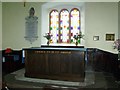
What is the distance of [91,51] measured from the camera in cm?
649

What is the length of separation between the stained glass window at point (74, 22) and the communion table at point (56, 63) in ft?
6.83

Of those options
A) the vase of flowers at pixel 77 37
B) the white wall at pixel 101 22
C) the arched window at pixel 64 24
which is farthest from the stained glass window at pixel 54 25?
the white wall at pixel 101 22

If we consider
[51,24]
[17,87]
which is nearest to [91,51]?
[51,24]

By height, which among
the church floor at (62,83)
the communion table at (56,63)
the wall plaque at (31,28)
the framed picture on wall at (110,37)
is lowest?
the church floor at (62,83)

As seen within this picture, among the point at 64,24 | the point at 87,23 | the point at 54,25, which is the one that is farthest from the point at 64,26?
the point at 87,23

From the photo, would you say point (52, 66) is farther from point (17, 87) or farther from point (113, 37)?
point (113, 37)

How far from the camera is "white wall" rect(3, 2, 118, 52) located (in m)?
6.48

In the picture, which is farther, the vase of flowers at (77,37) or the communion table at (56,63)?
the vase of flowers at (77,37)

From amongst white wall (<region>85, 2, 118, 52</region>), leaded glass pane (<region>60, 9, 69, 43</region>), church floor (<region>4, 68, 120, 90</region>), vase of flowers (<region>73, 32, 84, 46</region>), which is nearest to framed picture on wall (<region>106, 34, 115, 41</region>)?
white wall (<region>85, 2, 118, 52</region>)

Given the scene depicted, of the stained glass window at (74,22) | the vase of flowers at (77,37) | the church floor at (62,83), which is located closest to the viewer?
the church floor at (62,83)

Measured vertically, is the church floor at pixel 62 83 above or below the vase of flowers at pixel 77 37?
below

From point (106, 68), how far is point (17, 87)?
3262 mm

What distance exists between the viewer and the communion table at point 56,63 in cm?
534

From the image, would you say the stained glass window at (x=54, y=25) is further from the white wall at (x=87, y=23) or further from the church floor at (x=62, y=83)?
the church floor at (x=62, y=83)
